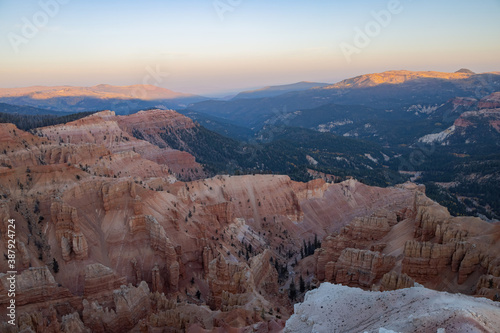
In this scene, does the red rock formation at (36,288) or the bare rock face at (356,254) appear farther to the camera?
the bare rock face at (356,254)

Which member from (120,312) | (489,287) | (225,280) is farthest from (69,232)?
(489,287)

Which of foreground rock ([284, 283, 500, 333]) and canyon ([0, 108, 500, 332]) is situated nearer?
foreground rock ([284, 283, 500, 333])

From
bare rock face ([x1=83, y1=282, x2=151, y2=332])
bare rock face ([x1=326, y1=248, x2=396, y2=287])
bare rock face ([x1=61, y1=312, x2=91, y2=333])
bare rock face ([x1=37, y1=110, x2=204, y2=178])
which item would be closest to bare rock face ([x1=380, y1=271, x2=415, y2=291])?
bare rock face ([x1=326, y1=248, x2=396, y2=287])

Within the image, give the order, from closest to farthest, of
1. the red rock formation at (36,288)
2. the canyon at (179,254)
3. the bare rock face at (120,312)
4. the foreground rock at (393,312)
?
the foreground rock at (393,312)
the bare rock face at (120,312)
the canyon at (179,254)
the red rock formation at (36,288)

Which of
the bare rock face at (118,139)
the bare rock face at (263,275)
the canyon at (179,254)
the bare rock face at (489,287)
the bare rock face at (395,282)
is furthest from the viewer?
the bare rock face at (118,139)

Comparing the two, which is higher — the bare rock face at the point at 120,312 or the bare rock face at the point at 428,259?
the bare rock face at the point at 428,259

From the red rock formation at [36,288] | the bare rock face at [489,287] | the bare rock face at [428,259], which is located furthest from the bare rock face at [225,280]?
the bare rock face at [489,287]

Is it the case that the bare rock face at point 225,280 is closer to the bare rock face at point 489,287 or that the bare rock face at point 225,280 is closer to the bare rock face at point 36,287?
the bare rock face at point 36,287

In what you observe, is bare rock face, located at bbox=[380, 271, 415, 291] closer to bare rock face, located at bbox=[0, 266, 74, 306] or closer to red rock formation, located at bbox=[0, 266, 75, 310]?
red rock formation, located at bbox=[0, 266, 75, 310]

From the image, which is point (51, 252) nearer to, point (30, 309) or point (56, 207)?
point (56, 207)
